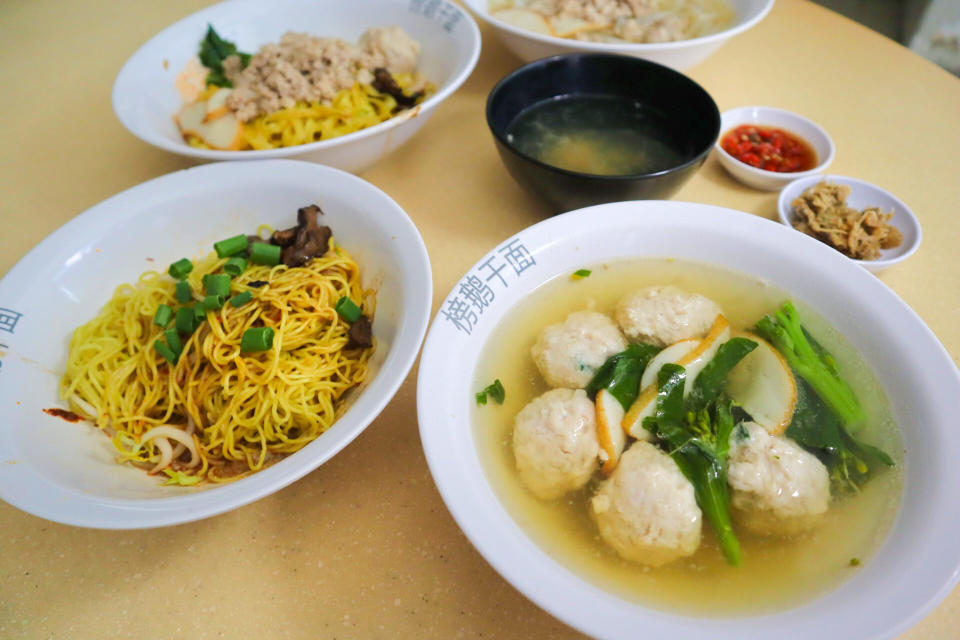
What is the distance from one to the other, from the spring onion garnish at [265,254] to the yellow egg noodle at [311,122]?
513 mm

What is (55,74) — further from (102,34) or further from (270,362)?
(270,362)

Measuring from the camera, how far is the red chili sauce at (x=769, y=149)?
186 centimetres

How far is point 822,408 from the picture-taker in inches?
45.8

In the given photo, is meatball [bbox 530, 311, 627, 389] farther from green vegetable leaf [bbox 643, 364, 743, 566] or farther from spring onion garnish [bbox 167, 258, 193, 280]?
spring onion garnish [bbox 167, 258, 193, 280]

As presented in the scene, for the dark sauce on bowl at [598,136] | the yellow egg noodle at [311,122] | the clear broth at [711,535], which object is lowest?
the clear broth at [711,535]

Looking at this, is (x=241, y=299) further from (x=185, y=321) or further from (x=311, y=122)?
(x=311, y=122)

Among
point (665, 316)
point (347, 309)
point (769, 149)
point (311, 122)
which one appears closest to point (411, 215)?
point (311, 122)

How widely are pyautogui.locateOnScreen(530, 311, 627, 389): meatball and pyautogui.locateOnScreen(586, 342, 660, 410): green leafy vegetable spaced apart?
17mm

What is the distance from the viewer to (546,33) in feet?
7.02

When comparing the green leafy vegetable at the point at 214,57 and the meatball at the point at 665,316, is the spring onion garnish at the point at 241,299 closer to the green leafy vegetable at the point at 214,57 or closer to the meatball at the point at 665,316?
the meatball at the point at 665,316

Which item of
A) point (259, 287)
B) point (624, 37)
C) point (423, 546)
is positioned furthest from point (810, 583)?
point (624, 37)

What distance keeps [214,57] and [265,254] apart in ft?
3.76

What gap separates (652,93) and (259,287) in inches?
55.2

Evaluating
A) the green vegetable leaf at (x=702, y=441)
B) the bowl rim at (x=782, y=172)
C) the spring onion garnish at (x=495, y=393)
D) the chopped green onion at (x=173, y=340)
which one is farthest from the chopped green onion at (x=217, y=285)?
the bowl rim at (x=782, y=172)
